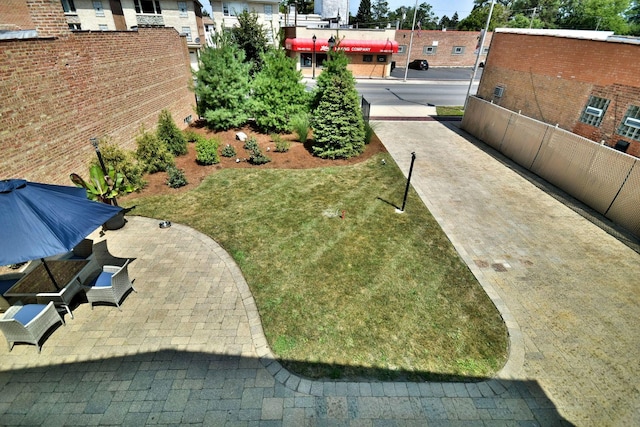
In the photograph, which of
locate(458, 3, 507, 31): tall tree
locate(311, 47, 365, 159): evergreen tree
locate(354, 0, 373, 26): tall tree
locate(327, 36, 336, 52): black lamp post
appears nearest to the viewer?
locate(311, 47, 365, 159): evergreen tree

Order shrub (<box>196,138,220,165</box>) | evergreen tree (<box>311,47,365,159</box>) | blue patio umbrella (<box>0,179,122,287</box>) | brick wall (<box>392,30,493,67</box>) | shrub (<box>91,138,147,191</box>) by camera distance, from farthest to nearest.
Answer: brick wall (<box>392,30,493,67</box>) → evergreen tree (<box>311,47,365,159</box>) → shrub (<box>196,138,220,165</box>) → shrub (<box>91,138,147,191</box>) → blue patio umbrella (<box>0,179,122,287</box>)

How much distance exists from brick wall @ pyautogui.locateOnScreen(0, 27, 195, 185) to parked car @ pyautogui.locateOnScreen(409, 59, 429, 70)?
42.7m

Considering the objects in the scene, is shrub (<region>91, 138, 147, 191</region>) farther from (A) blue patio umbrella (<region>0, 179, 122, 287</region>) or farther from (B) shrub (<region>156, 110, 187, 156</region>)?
(A) blue patio umbrella (<region>0, 179, 122, 287</region>)

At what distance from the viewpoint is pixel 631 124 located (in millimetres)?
11352

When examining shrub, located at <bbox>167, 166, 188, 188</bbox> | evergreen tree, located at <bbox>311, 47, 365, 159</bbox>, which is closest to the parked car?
evergreen tree, located at <bbox>311, 47, 365, 159</bbox>

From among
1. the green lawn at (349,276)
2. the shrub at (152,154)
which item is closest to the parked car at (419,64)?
the green lawn at (349,276)

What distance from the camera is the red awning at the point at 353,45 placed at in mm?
37812

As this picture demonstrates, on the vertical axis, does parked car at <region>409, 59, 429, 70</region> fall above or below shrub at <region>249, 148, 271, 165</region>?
above

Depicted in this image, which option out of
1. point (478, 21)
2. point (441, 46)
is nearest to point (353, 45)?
point (441, 46)

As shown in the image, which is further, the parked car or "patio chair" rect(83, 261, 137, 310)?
the parked car

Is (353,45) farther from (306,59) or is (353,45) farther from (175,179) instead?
(175,179)

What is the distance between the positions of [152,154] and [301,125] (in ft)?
22.4

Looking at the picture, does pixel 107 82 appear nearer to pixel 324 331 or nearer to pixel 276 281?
pixel 276 281

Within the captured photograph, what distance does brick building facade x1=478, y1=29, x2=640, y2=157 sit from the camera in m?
11.4
